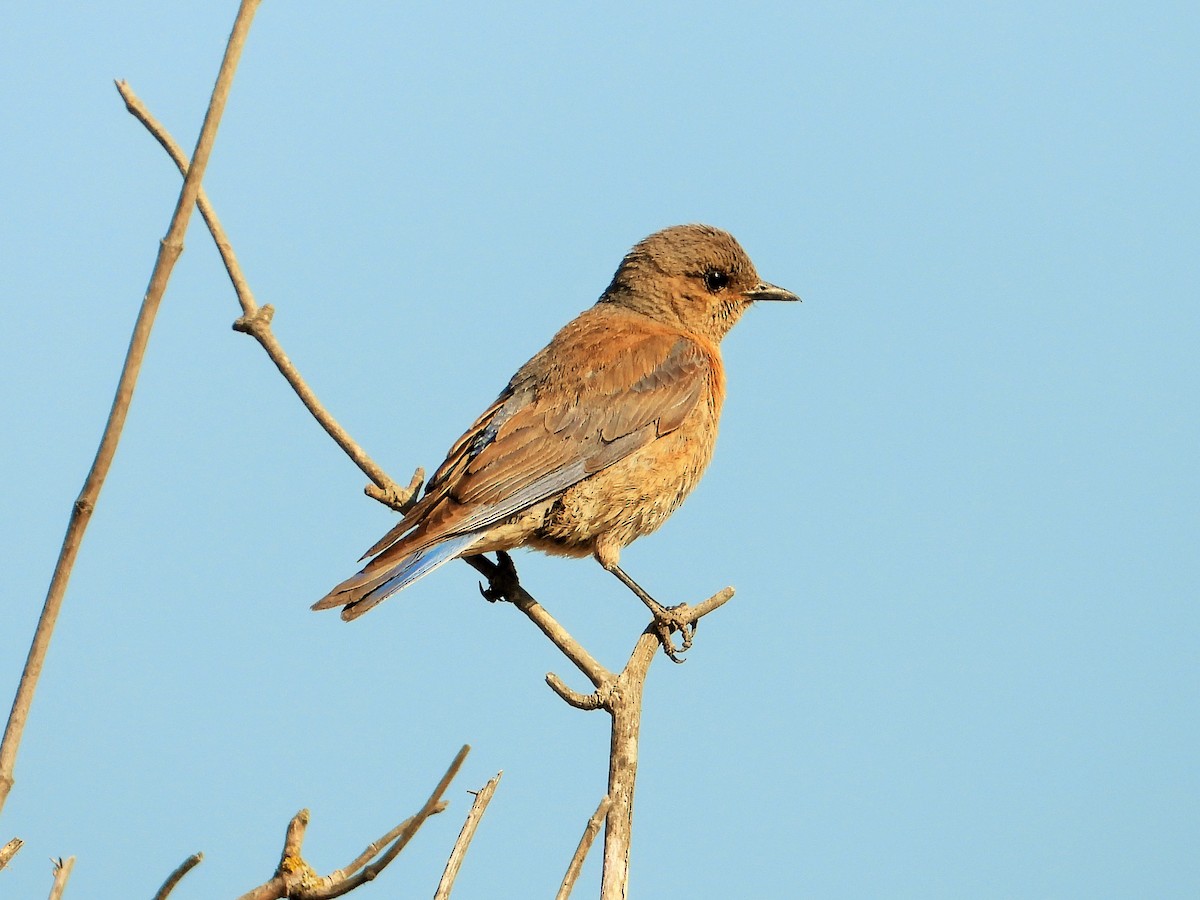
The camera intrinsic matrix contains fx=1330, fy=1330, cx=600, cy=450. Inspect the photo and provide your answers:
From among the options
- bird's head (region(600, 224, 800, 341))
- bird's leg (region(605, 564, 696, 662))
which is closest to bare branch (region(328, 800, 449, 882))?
bird's leg (region(605, 564, 696, 662))

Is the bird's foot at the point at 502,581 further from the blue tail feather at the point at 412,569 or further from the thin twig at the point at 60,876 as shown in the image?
the thin twig at the point at 60,876

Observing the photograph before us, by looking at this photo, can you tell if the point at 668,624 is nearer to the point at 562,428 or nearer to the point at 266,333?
the point at 562,428

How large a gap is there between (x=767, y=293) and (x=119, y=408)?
595cm

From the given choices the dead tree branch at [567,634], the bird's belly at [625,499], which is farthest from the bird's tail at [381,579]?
the bird's belly at [625,499]

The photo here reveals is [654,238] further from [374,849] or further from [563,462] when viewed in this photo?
[374,849]

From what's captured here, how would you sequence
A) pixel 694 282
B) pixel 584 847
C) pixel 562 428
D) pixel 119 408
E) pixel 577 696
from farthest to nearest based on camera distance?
pixel 694 282
pixel 562 428
pixel 577 696
pixel 584 847
pixel 119 408

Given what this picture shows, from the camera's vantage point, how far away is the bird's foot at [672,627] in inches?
230

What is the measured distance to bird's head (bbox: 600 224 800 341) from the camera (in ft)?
24.3

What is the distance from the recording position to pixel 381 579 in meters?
5.02

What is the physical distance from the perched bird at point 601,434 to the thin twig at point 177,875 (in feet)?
8.61

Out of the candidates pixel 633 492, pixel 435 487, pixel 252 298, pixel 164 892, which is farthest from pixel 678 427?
pixel 164 892

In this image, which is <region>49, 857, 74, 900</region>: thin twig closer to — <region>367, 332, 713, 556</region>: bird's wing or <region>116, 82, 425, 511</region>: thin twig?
<region>116, 82, 425, 511</region>: thin twig

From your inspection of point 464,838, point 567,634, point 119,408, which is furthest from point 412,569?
point 119,408

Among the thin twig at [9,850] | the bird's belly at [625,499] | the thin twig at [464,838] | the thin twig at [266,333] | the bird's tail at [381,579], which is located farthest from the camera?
the bird's belly at [625,499]
